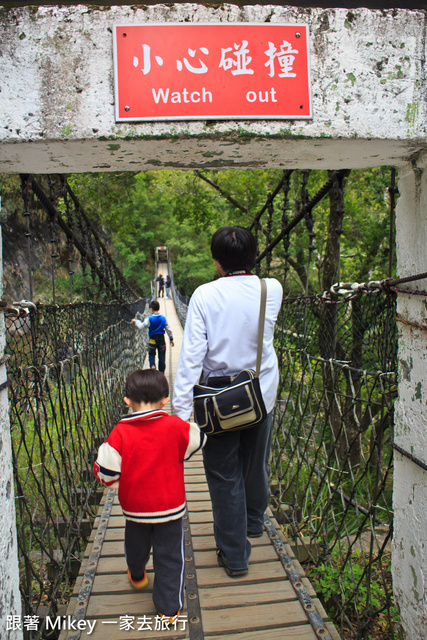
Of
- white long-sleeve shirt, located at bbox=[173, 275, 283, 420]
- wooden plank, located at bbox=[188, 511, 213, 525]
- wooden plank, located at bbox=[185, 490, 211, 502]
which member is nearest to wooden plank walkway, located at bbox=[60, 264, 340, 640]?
wooden plank, located at bbox=[188, 511, 213, 525]

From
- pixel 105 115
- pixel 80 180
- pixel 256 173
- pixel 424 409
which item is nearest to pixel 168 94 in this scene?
pixel 105 115

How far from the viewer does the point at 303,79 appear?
3.34ft

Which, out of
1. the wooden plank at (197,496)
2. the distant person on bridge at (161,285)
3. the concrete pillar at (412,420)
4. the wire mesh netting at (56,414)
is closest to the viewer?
the concrete pillar at (412,420)

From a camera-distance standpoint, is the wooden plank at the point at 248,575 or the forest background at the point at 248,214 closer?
the wooden plank at the point at 248,575

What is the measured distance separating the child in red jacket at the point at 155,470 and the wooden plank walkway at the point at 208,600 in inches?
3.4

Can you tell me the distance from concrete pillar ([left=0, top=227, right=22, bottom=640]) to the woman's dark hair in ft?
2.16

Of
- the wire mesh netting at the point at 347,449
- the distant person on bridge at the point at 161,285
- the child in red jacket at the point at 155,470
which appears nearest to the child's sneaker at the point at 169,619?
the child in red jacket at the point at 155,470

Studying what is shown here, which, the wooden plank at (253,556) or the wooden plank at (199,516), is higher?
the wooden plank at (253,556)

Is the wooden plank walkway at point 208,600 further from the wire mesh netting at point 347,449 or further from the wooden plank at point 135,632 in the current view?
the wire mesh netting at point 347,449

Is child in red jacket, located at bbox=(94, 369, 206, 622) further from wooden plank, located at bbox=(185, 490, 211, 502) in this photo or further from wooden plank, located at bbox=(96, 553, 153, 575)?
wooden plank, located at bbox=(185, 490, 211, 502)

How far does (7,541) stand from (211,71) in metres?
1.21

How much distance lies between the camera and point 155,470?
1218 millimetres

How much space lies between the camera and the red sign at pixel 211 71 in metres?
0.99

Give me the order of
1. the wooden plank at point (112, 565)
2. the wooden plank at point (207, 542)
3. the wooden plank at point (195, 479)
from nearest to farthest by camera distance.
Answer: the wooden plank at point (112, 565) < the wooden plank at point (207, 542) < the wooden plank at point (195, 479)
